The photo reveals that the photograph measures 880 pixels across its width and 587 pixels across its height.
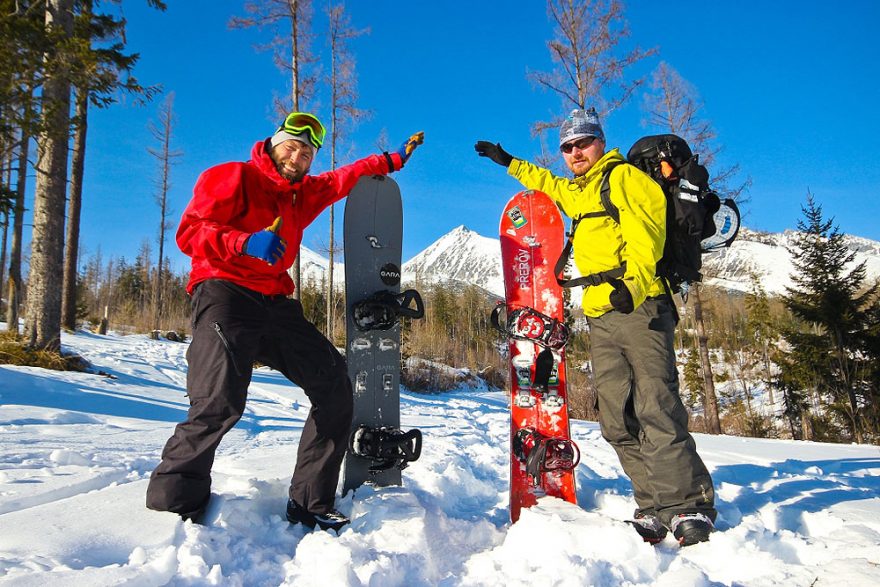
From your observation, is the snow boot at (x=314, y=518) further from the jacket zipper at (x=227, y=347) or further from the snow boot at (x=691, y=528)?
the snow boot at (x=691, y=528)

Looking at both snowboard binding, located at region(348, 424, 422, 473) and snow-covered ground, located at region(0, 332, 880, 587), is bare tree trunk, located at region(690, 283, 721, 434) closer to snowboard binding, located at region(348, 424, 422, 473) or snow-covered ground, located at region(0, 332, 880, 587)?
snow-covered ground, located at region(0, 332, 880, 587)

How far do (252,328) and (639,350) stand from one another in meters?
1.83

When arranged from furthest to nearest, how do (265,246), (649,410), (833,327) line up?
(833,327)
(649,410)
(265,246)

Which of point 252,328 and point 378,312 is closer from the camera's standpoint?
point 252,328

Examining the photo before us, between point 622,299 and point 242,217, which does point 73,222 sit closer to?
point 242,217

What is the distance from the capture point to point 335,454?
84.9 inches

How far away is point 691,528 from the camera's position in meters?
2.04

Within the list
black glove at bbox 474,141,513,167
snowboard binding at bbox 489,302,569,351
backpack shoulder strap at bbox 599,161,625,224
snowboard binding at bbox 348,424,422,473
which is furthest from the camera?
black glove at bbox 474,141,513,167

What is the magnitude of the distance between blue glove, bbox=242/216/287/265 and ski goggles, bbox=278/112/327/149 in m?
0.74

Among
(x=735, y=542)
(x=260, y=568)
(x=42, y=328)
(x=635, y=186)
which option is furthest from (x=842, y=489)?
(x=42, y=328)

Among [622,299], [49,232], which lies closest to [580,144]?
[622,299]

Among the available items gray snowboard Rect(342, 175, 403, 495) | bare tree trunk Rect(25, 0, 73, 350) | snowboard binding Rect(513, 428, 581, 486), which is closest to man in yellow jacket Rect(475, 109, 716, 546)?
snowboard binding Rect(513, 428, 581, 486)

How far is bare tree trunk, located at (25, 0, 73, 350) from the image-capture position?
6.35 m

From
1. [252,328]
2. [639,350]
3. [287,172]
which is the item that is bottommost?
[639,350]
